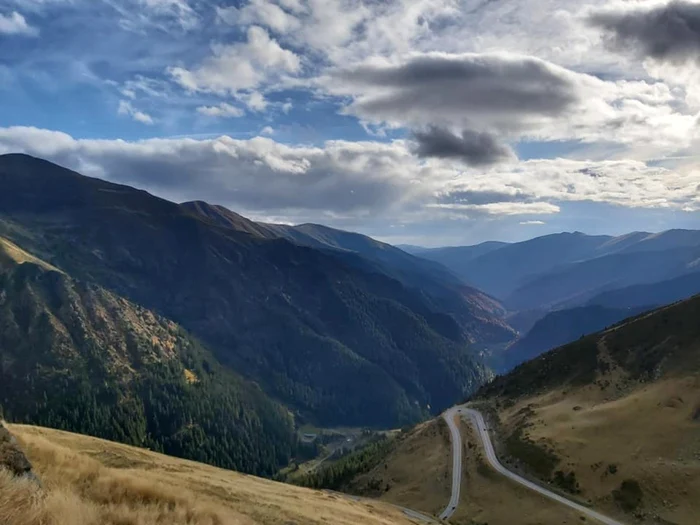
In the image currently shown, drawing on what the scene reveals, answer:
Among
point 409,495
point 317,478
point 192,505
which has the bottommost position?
point 317,478

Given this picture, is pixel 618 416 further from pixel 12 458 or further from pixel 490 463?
pixel 12 458

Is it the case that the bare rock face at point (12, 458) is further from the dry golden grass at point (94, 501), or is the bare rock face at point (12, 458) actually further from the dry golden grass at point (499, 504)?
the dry golden grass at point (499, 504)

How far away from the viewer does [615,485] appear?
78625 mm

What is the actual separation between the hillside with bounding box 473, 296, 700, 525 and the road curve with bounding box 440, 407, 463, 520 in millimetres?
9363

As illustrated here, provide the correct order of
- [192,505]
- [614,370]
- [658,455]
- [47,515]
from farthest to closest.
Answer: [614,370] < [658,455] < [192,505] < [47,515]

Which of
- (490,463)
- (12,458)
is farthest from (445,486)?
(12,458)

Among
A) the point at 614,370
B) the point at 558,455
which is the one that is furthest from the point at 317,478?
the point at 614,370

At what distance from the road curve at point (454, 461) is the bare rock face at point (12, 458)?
246 feet

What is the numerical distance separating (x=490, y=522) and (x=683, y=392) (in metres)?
60.0

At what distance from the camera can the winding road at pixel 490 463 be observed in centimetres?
7506

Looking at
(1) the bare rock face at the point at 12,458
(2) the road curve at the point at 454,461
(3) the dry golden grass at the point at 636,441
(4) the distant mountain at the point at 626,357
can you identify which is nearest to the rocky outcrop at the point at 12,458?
(1) the bare rock face at the point at 12,458

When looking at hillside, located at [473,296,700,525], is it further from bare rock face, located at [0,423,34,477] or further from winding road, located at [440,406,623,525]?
bare rock face, located at [0,423,34,477]

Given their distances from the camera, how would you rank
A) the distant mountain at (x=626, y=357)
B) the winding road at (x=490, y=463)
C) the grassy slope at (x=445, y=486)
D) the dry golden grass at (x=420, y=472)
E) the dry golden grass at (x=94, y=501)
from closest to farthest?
1. the dry golden grass at (x=94, y=501)
2. the winding road at (x=490, y=463)
3. the grassy slope at (x=445, y=486)
4. the dry golden grass at (x=420, y=472)
5. the distant mountain at (x=626, y=357)

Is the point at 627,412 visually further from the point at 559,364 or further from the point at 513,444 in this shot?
the point at 559,364
